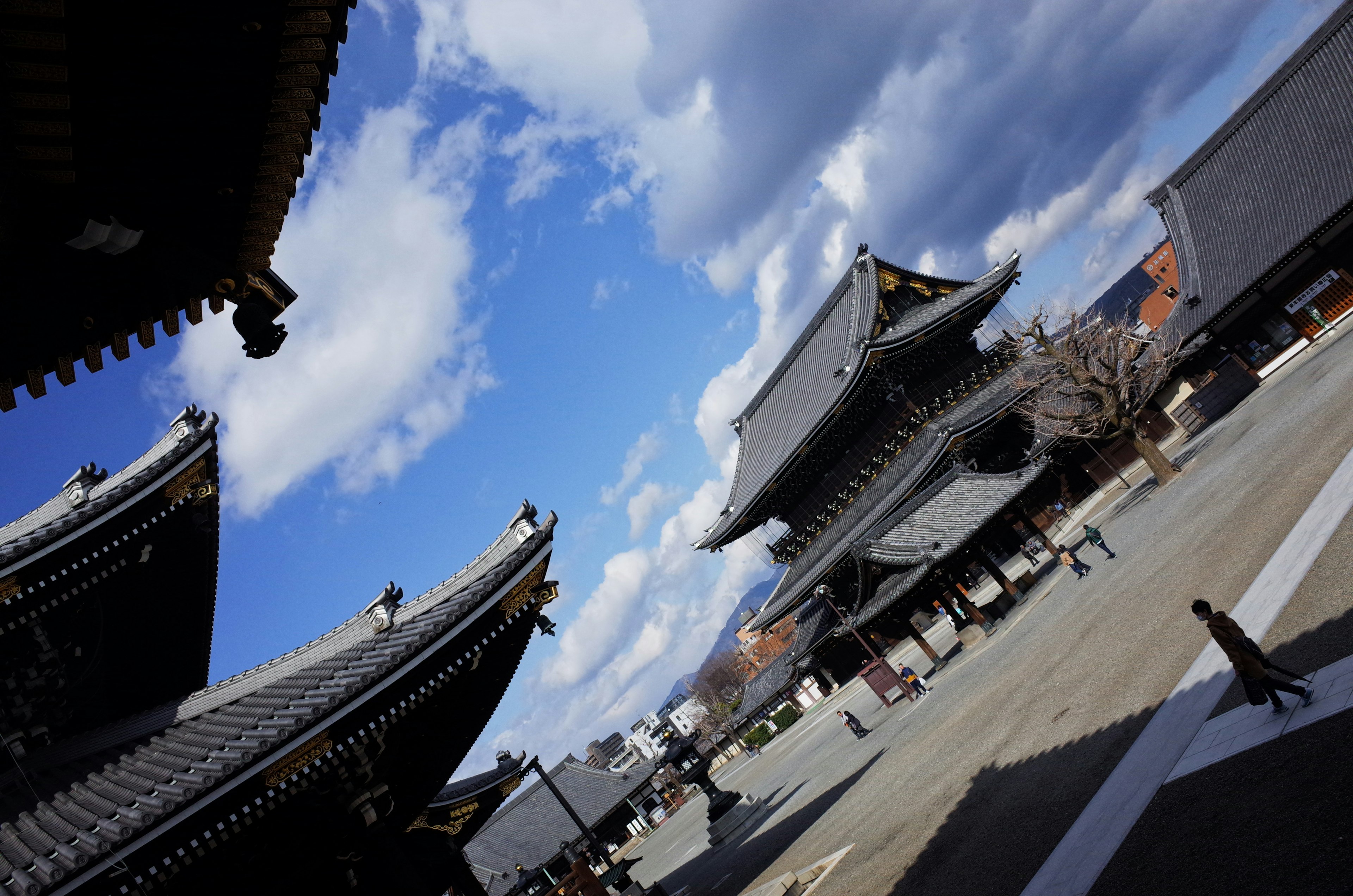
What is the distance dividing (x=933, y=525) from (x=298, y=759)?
21018 mm

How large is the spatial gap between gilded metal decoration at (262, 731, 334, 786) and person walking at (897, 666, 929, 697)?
19161 millimetres

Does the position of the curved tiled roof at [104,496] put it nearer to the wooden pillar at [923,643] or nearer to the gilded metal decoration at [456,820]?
the gilded metal decoration at [456,820]

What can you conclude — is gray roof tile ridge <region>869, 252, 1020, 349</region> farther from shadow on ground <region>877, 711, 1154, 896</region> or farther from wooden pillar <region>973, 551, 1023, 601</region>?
shadow on ground <region>877, 711, 1154, 896</region>

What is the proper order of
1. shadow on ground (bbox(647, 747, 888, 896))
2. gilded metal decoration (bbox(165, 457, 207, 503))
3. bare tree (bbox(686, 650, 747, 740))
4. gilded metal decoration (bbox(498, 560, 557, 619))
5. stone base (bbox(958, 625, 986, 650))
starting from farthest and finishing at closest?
bare tree (bbox(686, 650, 747, 740)) < stone base (bbox(958, 625, 986, 650)) < shadow on ground (bbox(647, 747, 888, 896)) < gilded metal decoration (bbox(165, 457, 207, 503)) < gilded metal decoration (bbox(498, 560, 557, 619))

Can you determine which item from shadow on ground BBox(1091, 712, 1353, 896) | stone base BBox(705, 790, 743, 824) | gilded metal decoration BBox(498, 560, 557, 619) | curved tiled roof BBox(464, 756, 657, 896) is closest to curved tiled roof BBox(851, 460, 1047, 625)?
stone base BBox(705, 790, 743, 824)

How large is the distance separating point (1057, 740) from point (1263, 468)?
10783mm

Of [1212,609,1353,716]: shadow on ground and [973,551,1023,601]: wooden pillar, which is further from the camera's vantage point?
[973,551,1023,601]: wooden pillar

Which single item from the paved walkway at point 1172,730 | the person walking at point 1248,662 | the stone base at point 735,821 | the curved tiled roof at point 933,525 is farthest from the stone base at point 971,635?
the person walking at point 1248,662

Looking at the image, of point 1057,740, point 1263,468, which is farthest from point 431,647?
point 1263,468

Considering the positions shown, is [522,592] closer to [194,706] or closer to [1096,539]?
[194,706]

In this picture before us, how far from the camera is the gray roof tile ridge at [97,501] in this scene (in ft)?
24.6

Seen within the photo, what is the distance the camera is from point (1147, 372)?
96.5 ft

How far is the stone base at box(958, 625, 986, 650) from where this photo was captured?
78.6 feet

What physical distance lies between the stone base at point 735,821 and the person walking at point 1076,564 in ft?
40.1
